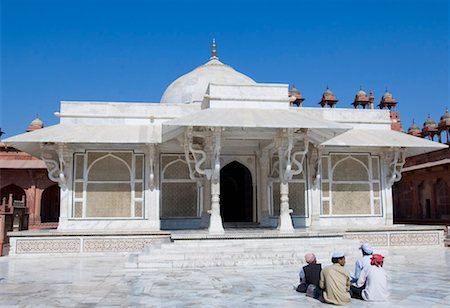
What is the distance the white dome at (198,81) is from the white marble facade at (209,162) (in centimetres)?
217

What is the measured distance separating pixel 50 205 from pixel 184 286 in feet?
69.5

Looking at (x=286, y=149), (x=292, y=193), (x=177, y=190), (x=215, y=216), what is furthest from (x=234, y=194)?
(x=215, y=216)

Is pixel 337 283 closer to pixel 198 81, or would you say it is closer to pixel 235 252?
pixel 235 252

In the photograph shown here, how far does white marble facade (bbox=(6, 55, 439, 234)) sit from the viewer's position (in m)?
11.8

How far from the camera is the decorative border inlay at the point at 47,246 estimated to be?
1135 cm

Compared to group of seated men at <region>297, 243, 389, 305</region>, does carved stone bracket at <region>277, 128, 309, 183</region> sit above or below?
above

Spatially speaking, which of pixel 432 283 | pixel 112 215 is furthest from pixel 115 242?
pixel 432 283

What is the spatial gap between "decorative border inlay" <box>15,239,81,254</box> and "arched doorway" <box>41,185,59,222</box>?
14.2 metres

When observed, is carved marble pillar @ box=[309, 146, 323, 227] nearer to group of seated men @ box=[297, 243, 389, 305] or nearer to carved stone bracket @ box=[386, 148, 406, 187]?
carved stone bracket @ box=[386, 148, 406, 187]

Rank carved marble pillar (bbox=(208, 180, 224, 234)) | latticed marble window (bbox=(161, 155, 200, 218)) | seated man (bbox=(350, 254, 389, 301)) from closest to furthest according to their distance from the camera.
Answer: seated man (bbox=(350, 254, 389, 301)), carved marble pillar (bbox=(208, 180, 224, 234)), latticed marble window (bbox=(161, 155, 200, 218))

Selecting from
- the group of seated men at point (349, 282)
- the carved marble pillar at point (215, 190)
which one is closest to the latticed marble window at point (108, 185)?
the carved marble pillar at point (215, 190)

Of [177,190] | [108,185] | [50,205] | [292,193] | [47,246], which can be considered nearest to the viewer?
[47,246]

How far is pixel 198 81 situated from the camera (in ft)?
53.6

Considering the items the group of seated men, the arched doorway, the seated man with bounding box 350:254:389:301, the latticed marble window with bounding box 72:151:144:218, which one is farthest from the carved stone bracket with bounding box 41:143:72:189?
the arched doorway
